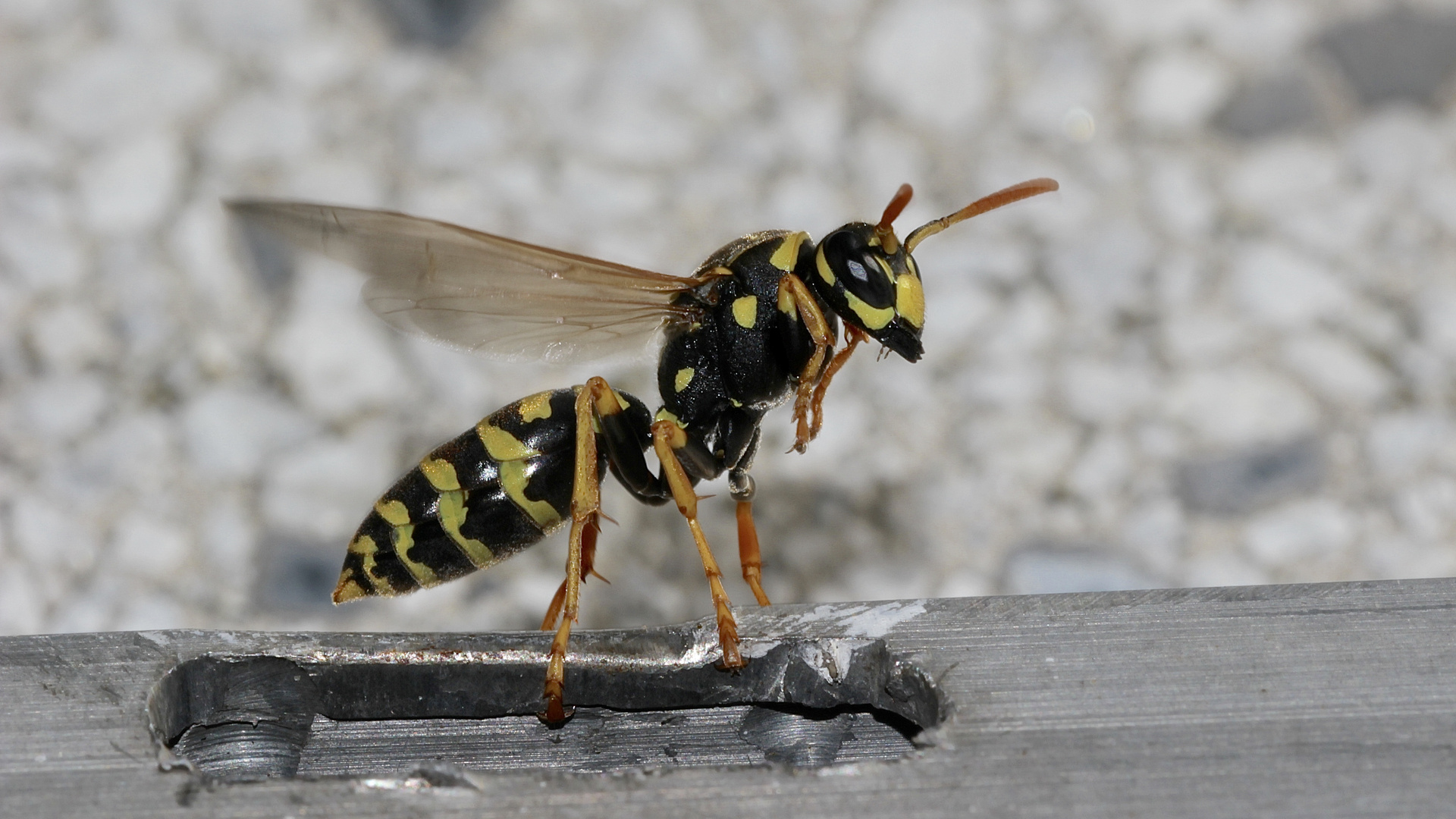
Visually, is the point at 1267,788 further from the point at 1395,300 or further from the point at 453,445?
the point at 1395,300

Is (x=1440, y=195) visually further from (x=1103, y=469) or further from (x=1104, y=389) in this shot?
(x=1103, y=469)

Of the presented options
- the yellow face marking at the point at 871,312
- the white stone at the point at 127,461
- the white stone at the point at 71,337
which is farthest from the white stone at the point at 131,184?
the yellow face marking at the point at 871,312

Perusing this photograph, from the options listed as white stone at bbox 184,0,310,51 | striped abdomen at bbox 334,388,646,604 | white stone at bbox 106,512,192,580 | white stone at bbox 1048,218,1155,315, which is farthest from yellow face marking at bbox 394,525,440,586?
white stone at bbox 184,0,310,51

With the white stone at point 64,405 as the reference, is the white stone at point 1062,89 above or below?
above

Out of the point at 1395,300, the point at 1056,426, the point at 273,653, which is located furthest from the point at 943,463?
the point at 273,653

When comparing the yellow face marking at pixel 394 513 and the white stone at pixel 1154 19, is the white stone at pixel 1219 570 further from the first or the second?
the yellow face marking at pixel 394 513

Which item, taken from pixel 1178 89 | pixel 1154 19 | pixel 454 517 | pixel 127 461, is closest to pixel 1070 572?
pixel 454 517
